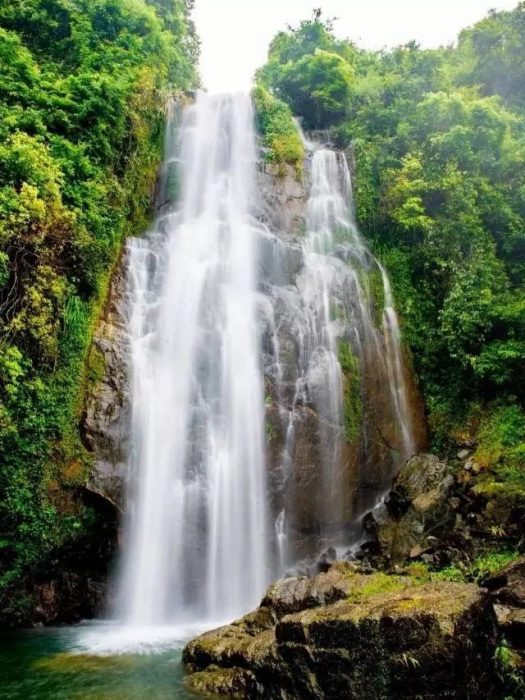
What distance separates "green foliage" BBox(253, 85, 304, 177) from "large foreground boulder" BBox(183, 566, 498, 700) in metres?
15.1

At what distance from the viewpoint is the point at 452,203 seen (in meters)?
15.7

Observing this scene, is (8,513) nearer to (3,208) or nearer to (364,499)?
(3,208)

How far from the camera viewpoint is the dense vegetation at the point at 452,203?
12883 mm

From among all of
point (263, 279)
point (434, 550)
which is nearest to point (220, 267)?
point (263, 279)

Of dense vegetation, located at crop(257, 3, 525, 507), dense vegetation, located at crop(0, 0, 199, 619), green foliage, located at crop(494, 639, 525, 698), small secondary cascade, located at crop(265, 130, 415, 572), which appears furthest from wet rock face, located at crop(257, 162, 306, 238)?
green foliage, located at crop(494, 639, 525, 698)

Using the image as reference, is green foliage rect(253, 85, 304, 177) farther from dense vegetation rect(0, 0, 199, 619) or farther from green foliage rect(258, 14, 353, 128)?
dense vegetation rect(0, 0, 199, 619)

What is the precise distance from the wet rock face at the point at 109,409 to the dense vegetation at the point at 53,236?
9.8 inches

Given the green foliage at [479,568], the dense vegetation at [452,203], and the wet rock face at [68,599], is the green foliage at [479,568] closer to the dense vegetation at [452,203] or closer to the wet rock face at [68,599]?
the dense vegetation at [452,203]

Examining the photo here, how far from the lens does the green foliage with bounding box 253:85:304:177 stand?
17844 millimetres

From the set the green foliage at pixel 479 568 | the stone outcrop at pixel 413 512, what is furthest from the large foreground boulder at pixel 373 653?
the stone outcrop at pixel 413 512

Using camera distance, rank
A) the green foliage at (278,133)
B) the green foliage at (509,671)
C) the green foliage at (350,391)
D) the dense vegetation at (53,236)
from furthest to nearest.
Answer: the green foliage at (278,133)
the green foliage at (350,391)
the dense vegetation at (53,236)
the green foliage at (509,671)

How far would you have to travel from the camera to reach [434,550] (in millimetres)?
9508

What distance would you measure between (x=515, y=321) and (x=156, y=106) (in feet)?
44.5

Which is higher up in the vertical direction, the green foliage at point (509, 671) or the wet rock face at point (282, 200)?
the wet rock face at point (282, 200)
